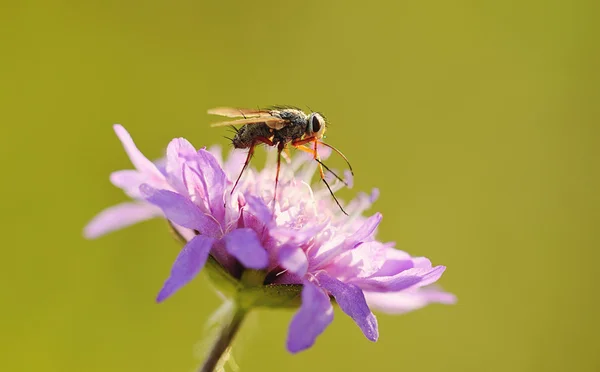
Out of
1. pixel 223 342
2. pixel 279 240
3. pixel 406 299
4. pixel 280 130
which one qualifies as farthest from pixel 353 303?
pixel 280 130

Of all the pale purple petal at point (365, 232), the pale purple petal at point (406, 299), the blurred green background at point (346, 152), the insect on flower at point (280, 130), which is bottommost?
the blurred green background at point (346, 152)

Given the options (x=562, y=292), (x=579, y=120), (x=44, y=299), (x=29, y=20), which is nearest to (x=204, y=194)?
(x=44, y=299)

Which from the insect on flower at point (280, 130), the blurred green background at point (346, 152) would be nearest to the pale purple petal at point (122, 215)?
the insect on flower at point (280, 130)

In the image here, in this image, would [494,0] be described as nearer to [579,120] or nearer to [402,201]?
[579,120]

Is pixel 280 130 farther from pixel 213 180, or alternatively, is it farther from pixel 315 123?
pixel 213 180

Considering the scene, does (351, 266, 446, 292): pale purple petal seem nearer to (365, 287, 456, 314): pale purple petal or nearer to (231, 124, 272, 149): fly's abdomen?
(365, 287, 456, 314): pale purple petal

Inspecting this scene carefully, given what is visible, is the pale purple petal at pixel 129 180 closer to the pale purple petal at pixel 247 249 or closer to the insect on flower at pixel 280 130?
the insect on flower at pixel 280 130
